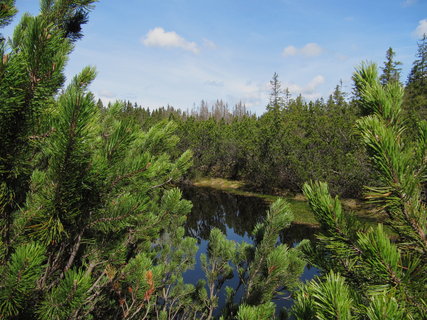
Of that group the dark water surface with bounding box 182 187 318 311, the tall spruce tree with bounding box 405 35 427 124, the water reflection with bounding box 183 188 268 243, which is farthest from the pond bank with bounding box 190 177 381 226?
the tall spruce tree with bounding box 405 35 427 124

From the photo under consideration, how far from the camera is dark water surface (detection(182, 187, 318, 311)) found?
60.4 ft

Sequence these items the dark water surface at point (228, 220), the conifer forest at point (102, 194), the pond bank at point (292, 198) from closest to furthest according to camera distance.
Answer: the conifer forest at point (102, 194)
the dark water surface at point (228, 220)
the pond bank at point (292, 198)

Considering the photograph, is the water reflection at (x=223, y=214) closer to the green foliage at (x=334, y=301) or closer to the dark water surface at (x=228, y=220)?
the dark water surface at (x=228, y=220)

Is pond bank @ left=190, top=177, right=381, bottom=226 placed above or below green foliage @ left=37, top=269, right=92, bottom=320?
below

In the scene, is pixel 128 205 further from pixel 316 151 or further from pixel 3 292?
pixel 316 151

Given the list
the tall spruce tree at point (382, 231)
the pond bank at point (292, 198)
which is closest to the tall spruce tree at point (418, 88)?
the pond bank at point (292, 198)

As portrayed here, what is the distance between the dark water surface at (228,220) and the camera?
18.4 meters

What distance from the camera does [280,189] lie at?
35656 mm

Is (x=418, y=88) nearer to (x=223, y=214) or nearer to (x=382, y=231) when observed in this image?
(x=223, y=214)

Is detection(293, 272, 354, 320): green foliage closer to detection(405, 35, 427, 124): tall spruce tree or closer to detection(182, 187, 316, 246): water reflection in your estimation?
detection(182, 187, 316, 246): water reflection

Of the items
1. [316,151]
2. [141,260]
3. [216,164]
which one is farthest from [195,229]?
[216,164]

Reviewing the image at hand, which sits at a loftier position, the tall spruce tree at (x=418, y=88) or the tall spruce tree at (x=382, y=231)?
the tall spruce tree at (x=418, y=88)

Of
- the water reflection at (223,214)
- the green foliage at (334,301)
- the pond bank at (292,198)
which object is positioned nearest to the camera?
the green foliage at (334,301)

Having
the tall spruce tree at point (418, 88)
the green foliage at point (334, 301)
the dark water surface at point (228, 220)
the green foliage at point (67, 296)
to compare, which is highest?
the tall spruce tree at point (418, 88)
